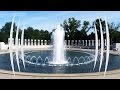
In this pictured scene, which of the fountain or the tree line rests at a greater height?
the tree line

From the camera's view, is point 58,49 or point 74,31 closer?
point 74,31

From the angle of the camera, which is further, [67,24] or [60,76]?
[67,24]

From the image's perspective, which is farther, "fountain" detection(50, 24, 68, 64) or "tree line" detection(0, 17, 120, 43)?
"fountain" detection(50, 24, 68, 64)

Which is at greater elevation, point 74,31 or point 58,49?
point 74,31

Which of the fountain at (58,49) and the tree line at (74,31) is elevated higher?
the tree line at (74,31)

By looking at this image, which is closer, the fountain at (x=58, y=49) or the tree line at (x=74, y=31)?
the tree line at (x=74, y=31)

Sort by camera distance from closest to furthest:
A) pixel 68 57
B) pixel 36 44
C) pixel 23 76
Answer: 1. pixel 23 76
2. pixel 36 44
3. pixel 68 57
